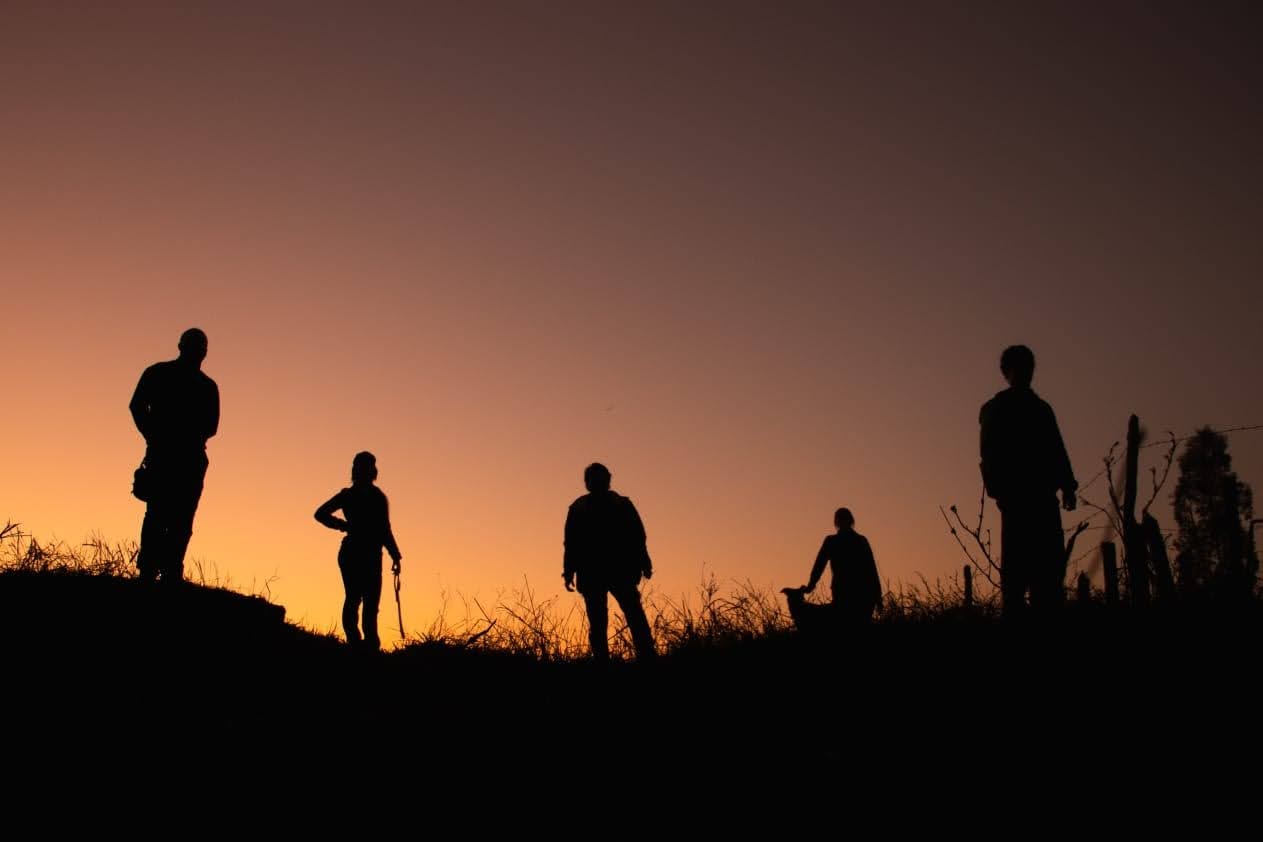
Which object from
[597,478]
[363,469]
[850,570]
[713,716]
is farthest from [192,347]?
[850,570]

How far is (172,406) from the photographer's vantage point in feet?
29.0

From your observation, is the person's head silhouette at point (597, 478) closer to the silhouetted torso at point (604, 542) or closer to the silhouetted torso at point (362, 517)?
the silhouetted torso at point (604, 542)

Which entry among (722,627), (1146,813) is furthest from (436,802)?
(722,627)

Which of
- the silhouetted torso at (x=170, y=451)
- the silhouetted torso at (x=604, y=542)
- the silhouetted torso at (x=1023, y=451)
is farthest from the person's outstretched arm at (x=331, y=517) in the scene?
the silhouetted torso at (x=1023, y=451)

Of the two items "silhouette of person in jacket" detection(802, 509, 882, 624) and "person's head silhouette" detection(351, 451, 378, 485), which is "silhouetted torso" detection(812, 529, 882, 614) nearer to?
"silhouette of person in jacket" detection(802, 509, 882, 624)

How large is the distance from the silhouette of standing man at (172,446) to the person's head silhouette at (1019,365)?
21.7 ft

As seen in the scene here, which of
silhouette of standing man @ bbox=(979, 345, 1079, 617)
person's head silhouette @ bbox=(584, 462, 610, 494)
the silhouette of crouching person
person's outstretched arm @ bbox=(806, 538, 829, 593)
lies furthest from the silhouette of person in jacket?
the silhouette of crouching person

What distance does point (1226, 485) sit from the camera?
9.12m

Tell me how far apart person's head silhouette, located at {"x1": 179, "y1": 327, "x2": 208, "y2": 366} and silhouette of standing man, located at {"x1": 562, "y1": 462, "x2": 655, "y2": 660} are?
11.7ft

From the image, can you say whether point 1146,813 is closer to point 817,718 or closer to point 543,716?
point 817,718

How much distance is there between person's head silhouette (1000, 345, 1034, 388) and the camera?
7012 mm

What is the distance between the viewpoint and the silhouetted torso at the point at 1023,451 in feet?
22.4

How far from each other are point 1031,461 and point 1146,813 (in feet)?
10.1

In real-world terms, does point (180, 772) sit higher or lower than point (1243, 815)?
higher
